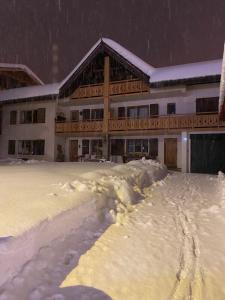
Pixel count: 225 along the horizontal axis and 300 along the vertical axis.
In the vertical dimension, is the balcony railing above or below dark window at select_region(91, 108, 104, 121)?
below

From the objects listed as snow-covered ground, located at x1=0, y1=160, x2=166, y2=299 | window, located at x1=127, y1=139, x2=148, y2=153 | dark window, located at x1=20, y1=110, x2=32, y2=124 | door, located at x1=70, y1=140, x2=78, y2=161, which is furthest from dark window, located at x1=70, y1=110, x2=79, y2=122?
snow-covered ground, located at x1=0, y1=160, x2=166, y2=299

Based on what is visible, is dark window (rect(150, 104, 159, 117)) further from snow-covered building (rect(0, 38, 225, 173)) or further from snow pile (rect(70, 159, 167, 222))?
snow pile (rect(70, 159, 167, 222))

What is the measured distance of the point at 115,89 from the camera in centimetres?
2261

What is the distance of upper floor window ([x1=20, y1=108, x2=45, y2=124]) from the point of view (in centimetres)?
2624

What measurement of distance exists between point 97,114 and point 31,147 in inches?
277

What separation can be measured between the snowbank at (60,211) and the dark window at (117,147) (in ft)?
47.1

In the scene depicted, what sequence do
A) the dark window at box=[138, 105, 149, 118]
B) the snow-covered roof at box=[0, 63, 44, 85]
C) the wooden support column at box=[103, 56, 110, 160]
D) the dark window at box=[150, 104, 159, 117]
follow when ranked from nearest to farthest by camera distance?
the dark window at box=[150, 104, 159, 117] → the wooden support column at box=[103, 56, 110, 160] → the dark window at box=[138, 105, 149, 118] → the snow-covered roof at box=[0, 63, 44, 85]

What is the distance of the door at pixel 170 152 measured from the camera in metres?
21.8

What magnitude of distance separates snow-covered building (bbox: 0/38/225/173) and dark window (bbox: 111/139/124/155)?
3.3 inches

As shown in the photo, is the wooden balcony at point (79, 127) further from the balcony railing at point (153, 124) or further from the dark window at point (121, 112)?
the dark window at point (121, 112)

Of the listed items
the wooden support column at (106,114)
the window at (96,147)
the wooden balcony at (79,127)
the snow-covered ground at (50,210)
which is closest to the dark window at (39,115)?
the wooden balcony at (79,127)

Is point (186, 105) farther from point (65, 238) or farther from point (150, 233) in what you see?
point (65, 238)

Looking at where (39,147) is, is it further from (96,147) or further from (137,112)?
(137,112)

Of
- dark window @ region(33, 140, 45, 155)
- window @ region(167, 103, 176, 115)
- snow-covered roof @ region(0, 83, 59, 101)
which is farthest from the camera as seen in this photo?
dark window @ region(33, 140, 45, 155)
